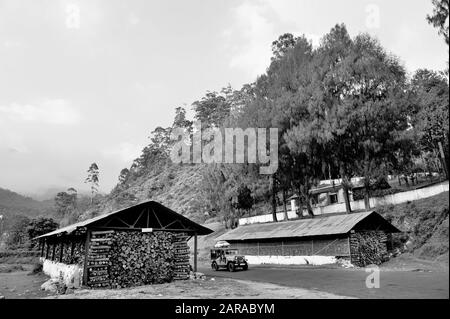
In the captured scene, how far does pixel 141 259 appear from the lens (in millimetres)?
19125

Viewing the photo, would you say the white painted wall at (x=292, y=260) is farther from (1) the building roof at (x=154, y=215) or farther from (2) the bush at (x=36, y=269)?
(2) the bush at (x=36, y=269)

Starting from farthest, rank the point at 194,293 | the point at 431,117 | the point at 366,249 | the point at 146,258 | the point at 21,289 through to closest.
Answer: the point at 431,117
the point at 366,249
the point at 21,289
the point at 146,258
the point at 194,293

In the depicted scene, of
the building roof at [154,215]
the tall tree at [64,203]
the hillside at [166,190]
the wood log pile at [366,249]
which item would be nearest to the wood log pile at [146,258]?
the building roof at [154,215]

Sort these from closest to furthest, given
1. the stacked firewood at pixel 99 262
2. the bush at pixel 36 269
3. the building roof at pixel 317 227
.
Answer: the stacked firewood at pixel 99 262, the building roof at pixel 317 227, the bush at pixel 36 269

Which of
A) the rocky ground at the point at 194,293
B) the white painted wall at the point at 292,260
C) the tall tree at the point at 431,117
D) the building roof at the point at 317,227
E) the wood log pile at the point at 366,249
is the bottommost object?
the rocky ground at the point at 194,293

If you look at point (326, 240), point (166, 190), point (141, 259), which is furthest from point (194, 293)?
point (166, 190)

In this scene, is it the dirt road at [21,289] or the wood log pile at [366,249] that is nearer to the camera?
the dirt road at [21,289]

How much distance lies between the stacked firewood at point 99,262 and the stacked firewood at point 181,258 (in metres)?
4.14

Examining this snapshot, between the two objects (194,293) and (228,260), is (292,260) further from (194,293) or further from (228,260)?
(194,293)

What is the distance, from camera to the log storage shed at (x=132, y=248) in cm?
1798

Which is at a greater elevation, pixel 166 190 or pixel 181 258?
pixel 166 190

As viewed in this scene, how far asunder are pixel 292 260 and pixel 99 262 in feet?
63.9

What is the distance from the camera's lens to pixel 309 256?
100ft
